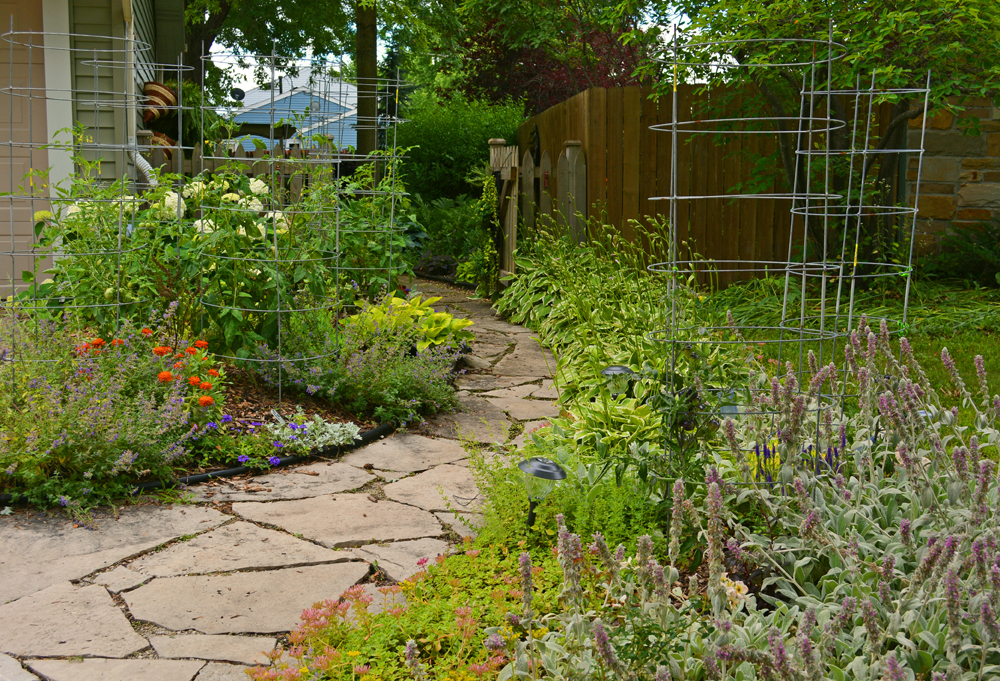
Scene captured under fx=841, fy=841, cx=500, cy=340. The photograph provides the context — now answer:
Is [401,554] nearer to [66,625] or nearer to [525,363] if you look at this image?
[66,625]

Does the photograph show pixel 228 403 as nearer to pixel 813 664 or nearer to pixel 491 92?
pixel 813 664

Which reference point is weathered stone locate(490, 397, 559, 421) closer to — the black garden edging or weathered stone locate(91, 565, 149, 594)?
the black garden edging

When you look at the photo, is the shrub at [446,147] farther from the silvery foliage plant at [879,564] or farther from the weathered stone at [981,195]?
the silvery foliage plant at [879,564]

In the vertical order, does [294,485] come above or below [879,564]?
below

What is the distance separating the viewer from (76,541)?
9.74ft

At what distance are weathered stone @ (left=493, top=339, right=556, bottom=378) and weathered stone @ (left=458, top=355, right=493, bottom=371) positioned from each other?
0.08 metres

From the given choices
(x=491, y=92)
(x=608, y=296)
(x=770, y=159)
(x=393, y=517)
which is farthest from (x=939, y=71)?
(x=491, y=92)

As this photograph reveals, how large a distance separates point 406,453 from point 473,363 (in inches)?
69.7

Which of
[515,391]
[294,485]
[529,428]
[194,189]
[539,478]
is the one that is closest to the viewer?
[539,478]

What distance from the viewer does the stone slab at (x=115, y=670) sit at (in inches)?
85.4

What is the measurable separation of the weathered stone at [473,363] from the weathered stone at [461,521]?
7.81 ft

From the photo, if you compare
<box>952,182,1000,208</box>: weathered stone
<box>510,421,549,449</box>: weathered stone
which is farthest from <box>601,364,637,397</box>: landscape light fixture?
<box>952,182,1000,208</box>: weathered stone

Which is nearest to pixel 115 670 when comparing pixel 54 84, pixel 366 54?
pixel 54 84

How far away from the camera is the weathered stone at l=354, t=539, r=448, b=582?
2.82 metres
